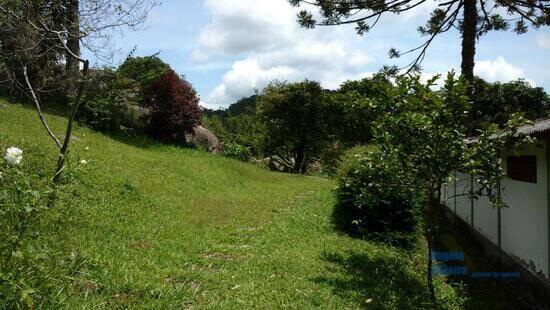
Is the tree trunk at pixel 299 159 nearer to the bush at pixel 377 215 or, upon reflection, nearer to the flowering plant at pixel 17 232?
the bush at pixel 377 215

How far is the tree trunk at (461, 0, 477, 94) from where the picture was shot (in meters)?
9.95

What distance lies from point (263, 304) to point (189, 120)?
1410cm

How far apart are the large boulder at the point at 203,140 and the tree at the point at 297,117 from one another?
441 cm

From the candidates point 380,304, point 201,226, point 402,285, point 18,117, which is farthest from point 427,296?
point 18,117

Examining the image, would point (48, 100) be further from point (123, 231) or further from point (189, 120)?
point (123, 231)

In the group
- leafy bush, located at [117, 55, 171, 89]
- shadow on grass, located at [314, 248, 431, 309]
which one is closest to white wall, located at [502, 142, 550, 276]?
shadow on grass, located at [314, 248, 431, 309]

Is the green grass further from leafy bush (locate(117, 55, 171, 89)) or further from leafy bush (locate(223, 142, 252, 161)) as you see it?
leafy bush (locate(223, 142, 252, 161))

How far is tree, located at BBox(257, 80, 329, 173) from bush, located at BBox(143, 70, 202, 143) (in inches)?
274

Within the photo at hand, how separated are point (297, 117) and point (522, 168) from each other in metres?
16.4

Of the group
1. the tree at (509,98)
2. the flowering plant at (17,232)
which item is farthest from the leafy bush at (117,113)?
the tree at (509,98)

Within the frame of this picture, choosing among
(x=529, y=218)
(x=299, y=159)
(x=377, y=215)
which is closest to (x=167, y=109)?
(x=299, y=159)

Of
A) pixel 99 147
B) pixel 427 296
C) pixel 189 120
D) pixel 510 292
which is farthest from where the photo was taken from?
pixel 189 120

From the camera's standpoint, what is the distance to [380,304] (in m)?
5.38

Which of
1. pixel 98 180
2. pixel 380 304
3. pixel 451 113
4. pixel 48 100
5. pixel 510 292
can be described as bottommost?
→ pixel 510 292
